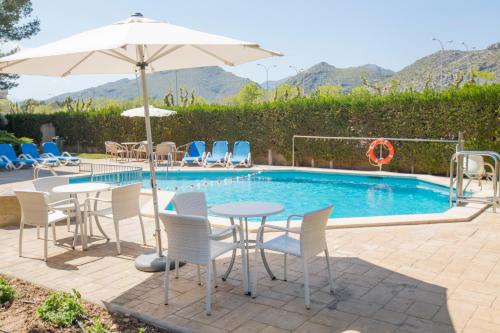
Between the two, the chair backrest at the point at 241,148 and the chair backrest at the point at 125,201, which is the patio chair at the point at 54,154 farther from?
the chair backrest at the point at 125,201

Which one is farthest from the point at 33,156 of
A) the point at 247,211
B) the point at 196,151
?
the point at 247,211

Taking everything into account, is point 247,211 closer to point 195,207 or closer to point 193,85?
point 195,207

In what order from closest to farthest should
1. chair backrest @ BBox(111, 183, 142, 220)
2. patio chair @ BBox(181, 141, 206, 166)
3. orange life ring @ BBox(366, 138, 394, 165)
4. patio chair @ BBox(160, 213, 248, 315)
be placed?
patio chair @ BBox(160, 213, 248, 315) < chair backrest @ BBox(111, 183, 142, 220) < orange life ring @ BBox(366, 138, 394, 165) < patio chair @ BBox(181, 141, 206, 166)

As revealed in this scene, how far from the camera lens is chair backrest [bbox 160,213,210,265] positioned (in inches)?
149

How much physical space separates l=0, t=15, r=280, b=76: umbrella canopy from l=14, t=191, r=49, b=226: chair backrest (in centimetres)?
144

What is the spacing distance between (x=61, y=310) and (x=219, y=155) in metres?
12.1

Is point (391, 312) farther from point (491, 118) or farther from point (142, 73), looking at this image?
point (491, 118)

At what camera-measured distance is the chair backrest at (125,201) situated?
17.8 ft

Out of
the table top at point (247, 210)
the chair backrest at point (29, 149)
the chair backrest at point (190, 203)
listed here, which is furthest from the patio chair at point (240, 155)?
the table top at point (247, 210)

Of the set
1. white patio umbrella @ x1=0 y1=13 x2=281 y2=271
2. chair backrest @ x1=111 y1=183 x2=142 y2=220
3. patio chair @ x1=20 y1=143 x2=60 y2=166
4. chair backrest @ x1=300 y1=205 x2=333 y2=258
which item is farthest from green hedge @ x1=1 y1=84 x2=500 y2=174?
chair backrest @ x1=111 y1=183 x2=142 y2=220

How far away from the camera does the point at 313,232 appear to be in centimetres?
395

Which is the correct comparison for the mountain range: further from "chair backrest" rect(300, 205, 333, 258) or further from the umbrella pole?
"chair backrest" rect(300, 205, 333, 258)

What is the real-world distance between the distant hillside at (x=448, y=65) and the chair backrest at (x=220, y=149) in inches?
2106

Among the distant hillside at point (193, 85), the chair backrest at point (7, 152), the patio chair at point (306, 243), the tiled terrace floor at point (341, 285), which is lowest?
the tiled terrace floor at point (341, 285)
